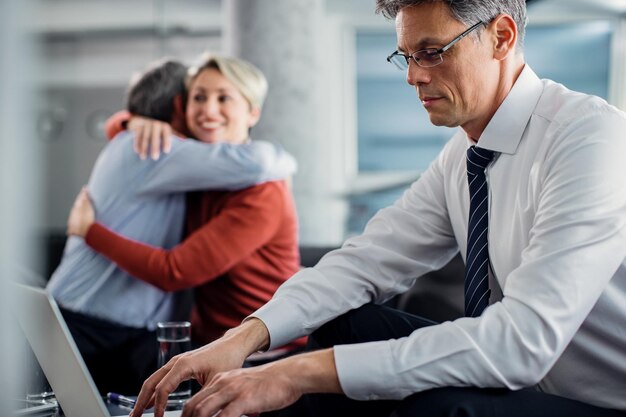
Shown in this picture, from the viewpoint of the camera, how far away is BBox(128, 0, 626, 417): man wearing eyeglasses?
108cm

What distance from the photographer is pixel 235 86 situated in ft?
8.16

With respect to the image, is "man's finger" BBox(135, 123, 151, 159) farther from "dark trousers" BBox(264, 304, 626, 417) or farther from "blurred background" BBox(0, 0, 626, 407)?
"dark trousers" BBox(264, 304, 626, 417)

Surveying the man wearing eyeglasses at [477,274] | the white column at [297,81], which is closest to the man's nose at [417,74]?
the man wearing eyeglasses at [477,274]

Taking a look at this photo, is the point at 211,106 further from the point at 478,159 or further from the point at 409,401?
the point at 409,401

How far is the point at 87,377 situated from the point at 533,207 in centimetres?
74

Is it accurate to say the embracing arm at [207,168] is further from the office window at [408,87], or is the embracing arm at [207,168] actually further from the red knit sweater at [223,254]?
the office window at [408,87]

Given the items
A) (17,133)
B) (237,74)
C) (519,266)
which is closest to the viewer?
(17,133)

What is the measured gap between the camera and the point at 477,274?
1.42 m

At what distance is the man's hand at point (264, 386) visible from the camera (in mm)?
1064

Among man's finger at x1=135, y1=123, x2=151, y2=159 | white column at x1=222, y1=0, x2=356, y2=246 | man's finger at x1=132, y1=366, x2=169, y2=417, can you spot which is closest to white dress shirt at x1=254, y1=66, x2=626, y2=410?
man's finger at x1=132, y1=366, x2=169, y2=417

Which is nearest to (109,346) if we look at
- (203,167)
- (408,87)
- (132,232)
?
(132,232)

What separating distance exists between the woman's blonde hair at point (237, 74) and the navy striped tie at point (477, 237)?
1.18 metres

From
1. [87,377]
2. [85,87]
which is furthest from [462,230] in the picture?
[85,87]

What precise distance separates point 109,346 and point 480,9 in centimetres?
150
